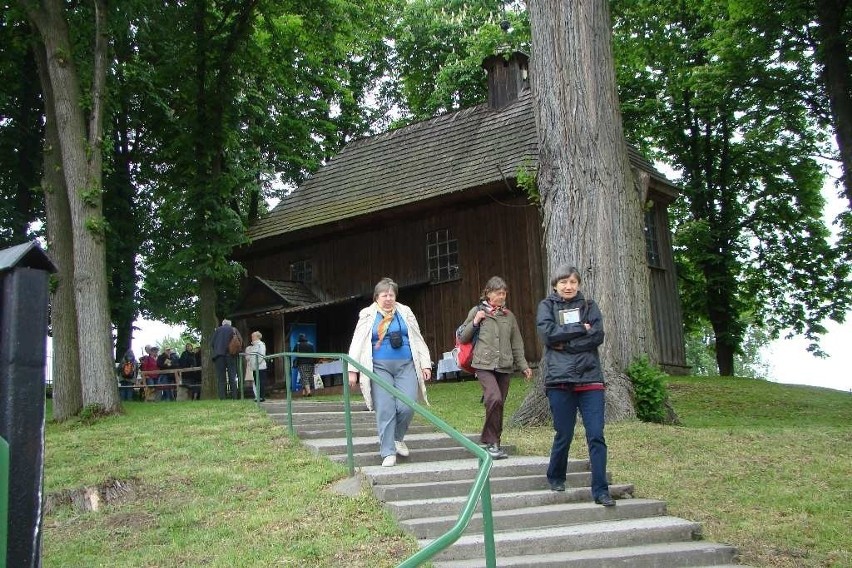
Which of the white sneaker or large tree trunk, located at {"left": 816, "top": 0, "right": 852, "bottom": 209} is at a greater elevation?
large tree trunk, located at {"left": 816, "top": 0, "right": 852, "bottom": 209}

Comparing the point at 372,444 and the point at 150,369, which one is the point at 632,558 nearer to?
the point at 372,444

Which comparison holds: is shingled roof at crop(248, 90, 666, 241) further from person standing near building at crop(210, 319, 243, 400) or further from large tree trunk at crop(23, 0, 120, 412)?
large tree trunk at crop(23, 0, 120, 412)

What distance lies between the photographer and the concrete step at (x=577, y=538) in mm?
6184

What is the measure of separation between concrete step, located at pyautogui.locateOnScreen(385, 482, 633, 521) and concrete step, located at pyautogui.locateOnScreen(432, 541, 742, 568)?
692 millimetres

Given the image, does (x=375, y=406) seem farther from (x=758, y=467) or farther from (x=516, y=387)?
(x=516, y=387)

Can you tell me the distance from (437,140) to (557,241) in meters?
12.7

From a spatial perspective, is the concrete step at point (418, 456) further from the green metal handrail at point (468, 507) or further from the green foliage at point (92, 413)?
the green foliage at point (92, 413)

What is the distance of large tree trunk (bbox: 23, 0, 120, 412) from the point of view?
47.1 ft

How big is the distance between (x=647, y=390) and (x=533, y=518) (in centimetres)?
450

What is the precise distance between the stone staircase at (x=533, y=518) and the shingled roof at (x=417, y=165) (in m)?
12.2

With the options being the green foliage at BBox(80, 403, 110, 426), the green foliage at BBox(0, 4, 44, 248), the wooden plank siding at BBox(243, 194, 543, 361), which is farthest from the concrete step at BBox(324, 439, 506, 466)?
the green foliage at BBox(0, 4, 44, 248)

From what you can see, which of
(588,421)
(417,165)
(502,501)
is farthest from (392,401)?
(417,165)

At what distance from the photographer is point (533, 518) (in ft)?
22.4

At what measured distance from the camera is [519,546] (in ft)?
20.6
